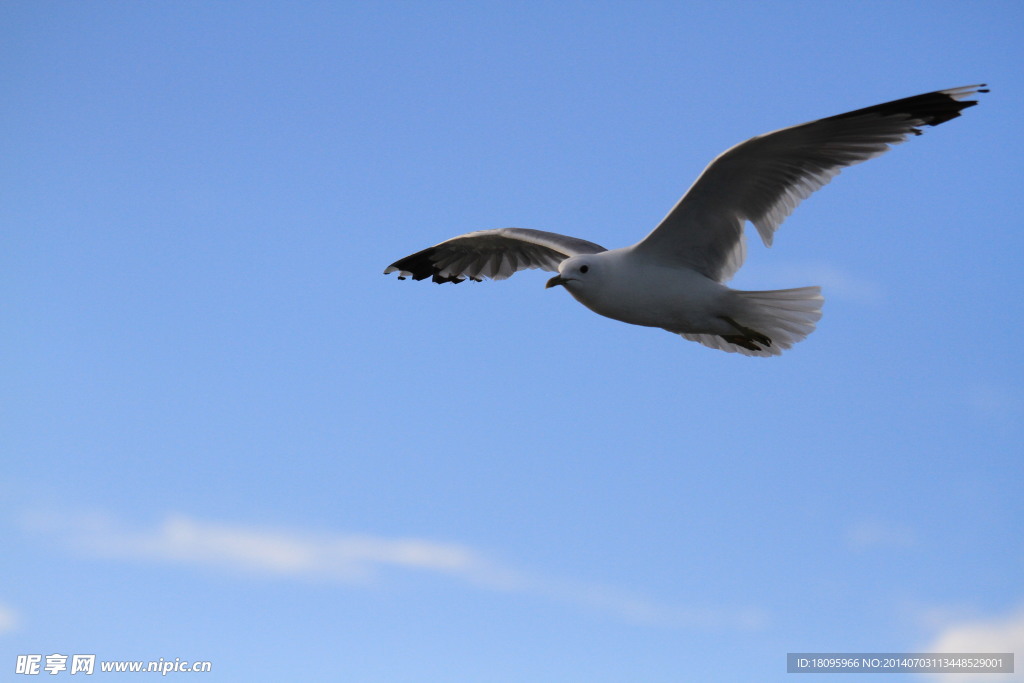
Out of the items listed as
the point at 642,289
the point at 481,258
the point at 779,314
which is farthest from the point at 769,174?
the point at 481,258

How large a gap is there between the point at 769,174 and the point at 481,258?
139 inches

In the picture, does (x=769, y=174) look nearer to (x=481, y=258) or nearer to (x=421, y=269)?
(x=481, y=258)

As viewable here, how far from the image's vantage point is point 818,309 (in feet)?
24.7

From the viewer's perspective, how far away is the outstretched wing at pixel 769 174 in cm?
662

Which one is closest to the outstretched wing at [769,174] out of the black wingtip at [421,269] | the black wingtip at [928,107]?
the black wingtip at [928,107]

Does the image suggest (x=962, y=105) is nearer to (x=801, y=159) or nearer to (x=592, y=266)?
(x=801, y=159)

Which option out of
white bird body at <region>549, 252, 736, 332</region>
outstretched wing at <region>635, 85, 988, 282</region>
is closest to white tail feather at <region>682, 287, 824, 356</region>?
white bird body at <region>549, 252, 736, 332</region>

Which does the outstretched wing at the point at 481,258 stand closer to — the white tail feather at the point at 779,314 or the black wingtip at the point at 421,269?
the black wingtip at the point at 421,269

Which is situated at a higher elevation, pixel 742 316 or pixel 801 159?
pixel 801 159

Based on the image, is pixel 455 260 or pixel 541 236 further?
pixel 455 260

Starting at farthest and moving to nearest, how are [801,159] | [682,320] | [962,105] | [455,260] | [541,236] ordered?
[455,260] → [541,236] → [682,320] → [801,159] → [962,105]

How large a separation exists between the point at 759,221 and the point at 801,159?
1.81ft

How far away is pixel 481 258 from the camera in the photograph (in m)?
9.91

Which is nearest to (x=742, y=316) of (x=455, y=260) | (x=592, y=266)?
(x=592, y=266)
